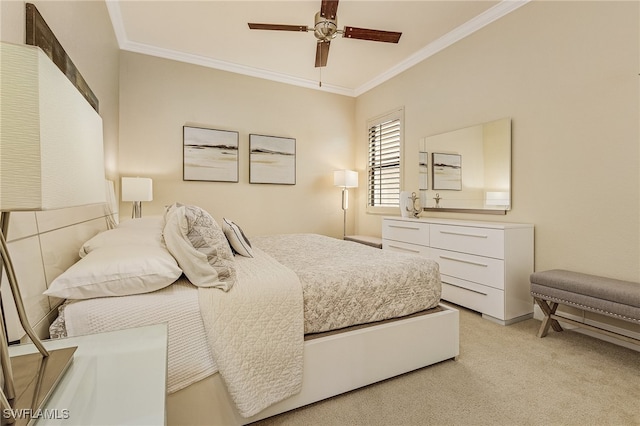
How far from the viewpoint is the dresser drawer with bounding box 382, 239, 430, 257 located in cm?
328

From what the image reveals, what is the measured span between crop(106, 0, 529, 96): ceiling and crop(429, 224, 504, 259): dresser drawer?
7.04 feet

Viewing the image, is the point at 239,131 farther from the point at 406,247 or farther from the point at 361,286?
the point at 361,286

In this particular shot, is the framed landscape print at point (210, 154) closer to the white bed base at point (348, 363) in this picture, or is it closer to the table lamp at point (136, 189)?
the table lamp at point (136, 189)

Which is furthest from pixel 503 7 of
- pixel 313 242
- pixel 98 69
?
pixel 98 69

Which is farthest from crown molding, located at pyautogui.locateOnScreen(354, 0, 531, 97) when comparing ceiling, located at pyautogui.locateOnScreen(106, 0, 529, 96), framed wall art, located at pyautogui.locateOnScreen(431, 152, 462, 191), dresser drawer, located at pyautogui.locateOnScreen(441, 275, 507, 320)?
dresser drawer, located at pyautogui.locateOnScreen(441, 275, 507, 320)

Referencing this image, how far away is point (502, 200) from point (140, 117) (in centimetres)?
421

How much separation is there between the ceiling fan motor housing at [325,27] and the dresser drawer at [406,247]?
2330 millimetres

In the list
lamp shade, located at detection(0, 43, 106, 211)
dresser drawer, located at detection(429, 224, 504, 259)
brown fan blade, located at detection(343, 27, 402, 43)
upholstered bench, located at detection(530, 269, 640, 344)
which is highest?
brown fan blade, located at detection(343, 27, 402, 43)

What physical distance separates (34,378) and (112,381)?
16cm

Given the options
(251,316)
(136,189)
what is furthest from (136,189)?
(251,316)

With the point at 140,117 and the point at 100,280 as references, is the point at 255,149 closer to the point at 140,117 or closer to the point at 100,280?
the point at 140,117

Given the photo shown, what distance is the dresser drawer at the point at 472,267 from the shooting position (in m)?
2.53

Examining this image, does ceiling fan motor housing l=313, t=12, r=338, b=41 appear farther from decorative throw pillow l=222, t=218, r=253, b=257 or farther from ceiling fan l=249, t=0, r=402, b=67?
decorative throw pillow l=222, t=218, r=253, b=257

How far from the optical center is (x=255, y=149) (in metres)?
4.27
